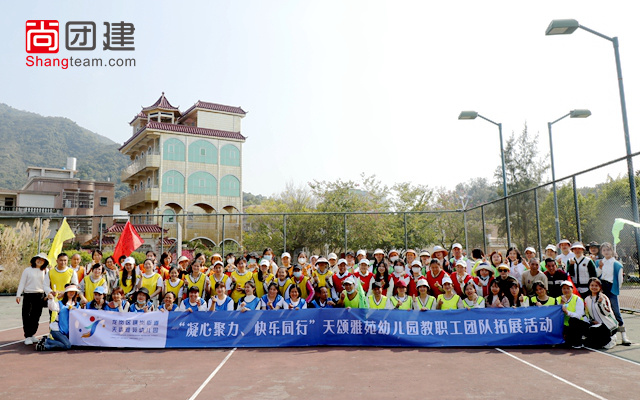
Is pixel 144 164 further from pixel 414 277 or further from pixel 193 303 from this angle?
pixel 414 277

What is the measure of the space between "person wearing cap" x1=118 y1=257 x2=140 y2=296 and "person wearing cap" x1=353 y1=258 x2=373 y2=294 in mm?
4765

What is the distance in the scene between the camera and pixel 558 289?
360 inches

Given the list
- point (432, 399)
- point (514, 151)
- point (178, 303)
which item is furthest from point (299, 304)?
point (514, 151)

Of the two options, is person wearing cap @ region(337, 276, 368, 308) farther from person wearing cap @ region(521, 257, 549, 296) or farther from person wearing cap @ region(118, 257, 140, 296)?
person wearing cap @ region(118, 257, 140, 296)

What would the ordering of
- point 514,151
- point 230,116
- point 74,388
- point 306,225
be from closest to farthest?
point 74,388 < point 306,225 < point 514,151 < point 230,116

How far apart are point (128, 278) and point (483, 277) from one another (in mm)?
7593

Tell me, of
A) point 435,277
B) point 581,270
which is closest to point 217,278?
point 435,277

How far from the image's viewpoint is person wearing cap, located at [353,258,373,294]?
10133 mm

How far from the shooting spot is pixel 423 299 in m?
9.12

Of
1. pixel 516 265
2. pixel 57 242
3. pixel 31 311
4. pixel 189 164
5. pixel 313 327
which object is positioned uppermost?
pixel 189 164

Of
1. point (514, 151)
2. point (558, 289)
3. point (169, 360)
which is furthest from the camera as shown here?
point (514, 151)

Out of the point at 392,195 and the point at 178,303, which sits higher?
the point at 392,195

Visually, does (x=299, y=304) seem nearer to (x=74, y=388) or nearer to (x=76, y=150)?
(x=74, y=388)

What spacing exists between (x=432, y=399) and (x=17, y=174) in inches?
5457
